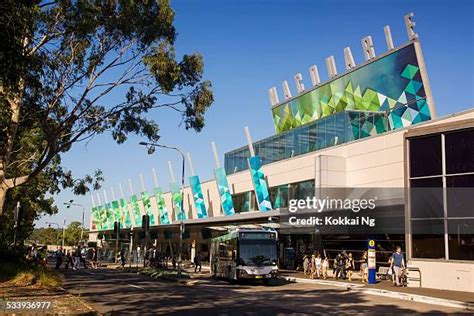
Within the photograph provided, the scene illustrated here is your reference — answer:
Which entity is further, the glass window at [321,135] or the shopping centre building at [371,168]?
the glass window at [321,135]

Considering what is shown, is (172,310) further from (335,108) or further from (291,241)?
(335,108)

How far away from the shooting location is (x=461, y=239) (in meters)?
23.1

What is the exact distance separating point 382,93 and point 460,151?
59.0 ft

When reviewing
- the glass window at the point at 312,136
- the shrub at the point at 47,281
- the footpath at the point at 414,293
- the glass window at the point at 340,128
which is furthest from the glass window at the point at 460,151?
the shrub at the point at 47,281

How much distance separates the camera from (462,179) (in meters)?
23.5

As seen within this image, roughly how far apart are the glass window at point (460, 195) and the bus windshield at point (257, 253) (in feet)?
29.7

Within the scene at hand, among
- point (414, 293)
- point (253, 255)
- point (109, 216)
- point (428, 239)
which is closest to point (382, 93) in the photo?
point (428, 239)

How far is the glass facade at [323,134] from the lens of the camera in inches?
1379

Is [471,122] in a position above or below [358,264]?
above

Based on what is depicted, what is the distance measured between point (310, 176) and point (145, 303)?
2145 centimetres

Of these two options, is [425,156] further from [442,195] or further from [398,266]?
[398,266]

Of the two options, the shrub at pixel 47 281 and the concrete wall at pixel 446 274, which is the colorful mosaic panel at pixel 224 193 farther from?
the shrub at pixel 47 281

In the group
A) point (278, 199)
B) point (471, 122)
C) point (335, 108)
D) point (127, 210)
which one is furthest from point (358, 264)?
point (127, 210)

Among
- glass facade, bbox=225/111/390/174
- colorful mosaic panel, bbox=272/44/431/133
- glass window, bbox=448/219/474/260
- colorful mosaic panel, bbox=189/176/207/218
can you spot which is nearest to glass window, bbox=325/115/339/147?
glass facade, bbox=225/111/390/174
